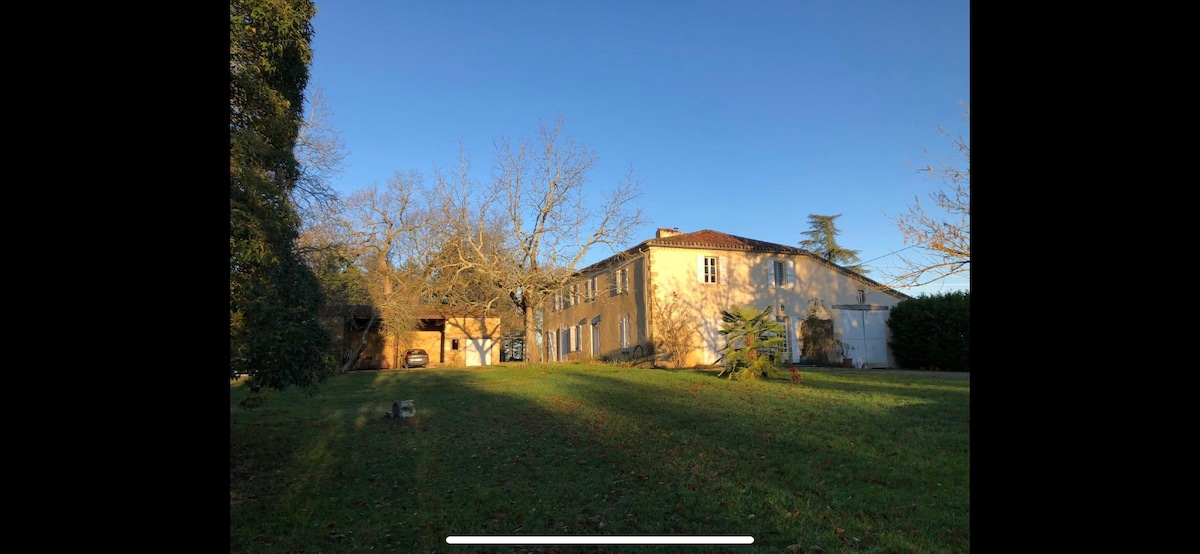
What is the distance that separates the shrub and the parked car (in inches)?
766

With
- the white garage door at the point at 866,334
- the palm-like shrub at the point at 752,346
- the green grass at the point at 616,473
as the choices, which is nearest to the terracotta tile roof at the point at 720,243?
the white garage door at the point at 866,334

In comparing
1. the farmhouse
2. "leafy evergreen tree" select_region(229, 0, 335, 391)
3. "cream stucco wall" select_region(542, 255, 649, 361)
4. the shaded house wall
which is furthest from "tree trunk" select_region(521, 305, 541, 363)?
"leafy evergreen tree" select_region(229, 0, 335, 391)

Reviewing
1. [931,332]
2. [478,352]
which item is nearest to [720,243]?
[931,332]

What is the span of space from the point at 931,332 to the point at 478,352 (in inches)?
777

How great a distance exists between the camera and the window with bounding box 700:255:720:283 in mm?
21469

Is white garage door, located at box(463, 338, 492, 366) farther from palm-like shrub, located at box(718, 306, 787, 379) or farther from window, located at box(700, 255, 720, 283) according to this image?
palm-like shrub, located at box(718, 306, 787, 379)

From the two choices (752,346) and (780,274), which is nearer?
(752,346)

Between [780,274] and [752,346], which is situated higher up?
[780,274]

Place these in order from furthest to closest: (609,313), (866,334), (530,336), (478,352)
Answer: (478,352) < (609,313) < (530,336) < (866,334)

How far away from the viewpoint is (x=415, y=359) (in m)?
26.0

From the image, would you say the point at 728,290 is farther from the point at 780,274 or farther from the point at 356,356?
the point at 356,356

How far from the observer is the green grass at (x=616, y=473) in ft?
13.4
